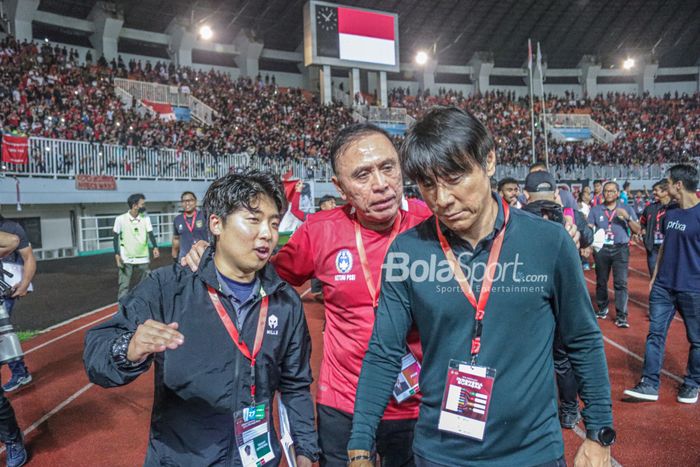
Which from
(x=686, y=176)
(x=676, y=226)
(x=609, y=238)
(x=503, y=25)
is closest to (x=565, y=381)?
(x=676, y=226)

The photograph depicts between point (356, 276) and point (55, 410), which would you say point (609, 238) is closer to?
point (356, 276)

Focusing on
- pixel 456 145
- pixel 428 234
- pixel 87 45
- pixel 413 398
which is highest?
pixel 87 45

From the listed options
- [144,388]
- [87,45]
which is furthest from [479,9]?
[144,388]

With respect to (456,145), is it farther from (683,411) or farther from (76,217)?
(76,217)

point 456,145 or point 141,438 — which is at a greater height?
point 456,145

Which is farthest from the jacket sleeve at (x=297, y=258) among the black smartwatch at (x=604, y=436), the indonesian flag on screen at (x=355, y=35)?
the indonesian flag on screen at (x=355, y=35)

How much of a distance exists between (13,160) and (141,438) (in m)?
14.4

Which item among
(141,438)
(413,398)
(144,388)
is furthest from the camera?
(144,388)

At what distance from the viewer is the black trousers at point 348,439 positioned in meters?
2.20

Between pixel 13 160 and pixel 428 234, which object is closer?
pixel 428 234

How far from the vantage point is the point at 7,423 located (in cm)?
371

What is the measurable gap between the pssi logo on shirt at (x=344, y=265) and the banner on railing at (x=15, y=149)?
1639 centimetres

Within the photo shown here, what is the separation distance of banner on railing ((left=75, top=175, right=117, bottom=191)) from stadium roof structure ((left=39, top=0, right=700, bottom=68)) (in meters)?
16.2

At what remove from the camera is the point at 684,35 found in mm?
40094
